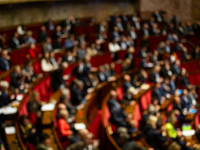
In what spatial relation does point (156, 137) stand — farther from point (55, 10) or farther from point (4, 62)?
point (55, 10)

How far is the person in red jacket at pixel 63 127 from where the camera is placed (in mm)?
2695

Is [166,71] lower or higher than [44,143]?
lower

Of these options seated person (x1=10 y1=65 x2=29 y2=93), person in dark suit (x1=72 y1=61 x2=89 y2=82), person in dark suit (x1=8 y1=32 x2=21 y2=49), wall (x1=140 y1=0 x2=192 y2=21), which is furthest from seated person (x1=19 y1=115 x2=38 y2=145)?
wall (x1=140 y1=0 x2=192 y2=21)

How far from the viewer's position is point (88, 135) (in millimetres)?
2285

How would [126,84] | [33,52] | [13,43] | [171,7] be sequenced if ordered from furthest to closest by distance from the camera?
[171,7] < [13,43] < [33,52] < [126,84]

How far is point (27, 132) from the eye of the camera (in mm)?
2475

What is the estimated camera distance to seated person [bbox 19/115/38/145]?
2.46 metres

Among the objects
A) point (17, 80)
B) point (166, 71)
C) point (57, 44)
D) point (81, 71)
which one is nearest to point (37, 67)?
point (81, 71)

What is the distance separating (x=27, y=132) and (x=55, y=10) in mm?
4565

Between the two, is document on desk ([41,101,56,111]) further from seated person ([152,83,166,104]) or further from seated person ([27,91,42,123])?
seated person ([152,83,166,104])

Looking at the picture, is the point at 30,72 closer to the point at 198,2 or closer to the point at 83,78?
the point at 83,78

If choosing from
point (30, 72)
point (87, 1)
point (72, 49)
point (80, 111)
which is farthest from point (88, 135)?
point (87, 1)

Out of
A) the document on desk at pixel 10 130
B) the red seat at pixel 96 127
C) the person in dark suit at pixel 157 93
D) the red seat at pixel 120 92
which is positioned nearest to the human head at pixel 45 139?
the document on desk at pixel 10 130

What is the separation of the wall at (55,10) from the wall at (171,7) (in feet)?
0.86
